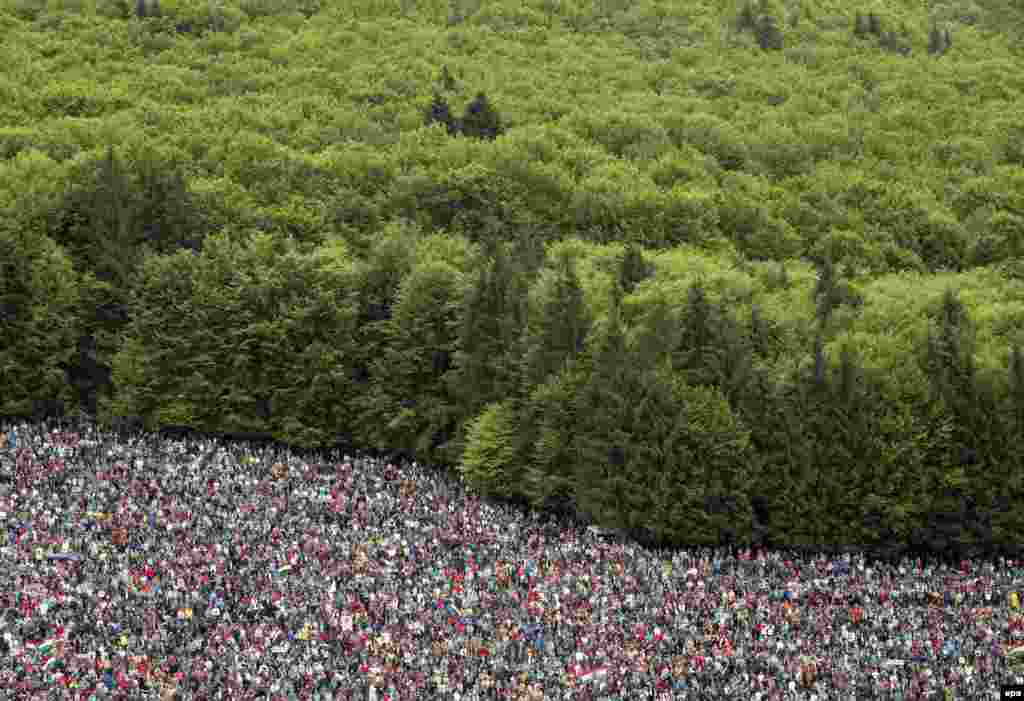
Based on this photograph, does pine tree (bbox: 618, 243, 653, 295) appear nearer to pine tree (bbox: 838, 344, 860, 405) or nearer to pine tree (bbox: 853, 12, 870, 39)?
pine tree (bbox: 838, 344, 860, 405)

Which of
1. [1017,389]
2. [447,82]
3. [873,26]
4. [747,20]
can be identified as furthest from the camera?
[873,26]

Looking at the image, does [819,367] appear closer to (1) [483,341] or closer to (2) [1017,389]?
(2) [1017,389]

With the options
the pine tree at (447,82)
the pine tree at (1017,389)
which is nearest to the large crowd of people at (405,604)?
the pine tree at (1017,389)

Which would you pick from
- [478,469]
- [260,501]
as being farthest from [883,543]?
[260,501]

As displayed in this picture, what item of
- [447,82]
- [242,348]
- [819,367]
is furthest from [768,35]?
[819,367]

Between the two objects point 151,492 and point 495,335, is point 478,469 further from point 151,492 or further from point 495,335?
point 151,492

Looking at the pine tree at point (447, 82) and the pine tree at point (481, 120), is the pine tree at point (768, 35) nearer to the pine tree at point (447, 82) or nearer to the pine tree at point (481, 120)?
the pine tree at point (447, 82)
